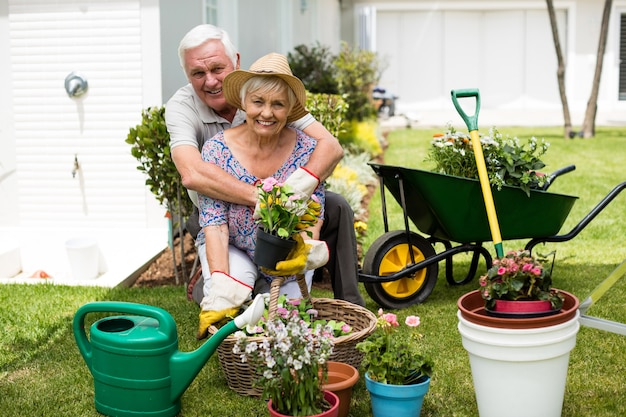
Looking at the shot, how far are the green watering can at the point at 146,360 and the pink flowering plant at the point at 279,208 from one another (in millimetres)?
246

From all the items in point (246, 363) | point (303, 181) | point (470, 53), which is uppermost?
point (470, 53)

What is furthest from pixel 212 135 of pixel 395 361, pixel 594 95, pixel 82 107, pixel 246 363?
pixel 594 95

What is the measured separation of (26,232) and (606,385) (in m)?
4.16

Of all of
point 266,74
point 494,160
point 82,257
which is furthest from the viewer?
point 82,257

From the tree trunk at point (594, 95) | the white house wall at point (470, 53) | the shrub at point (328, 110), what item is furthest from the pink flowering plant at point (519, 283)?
the white house wall at point (470, 53)

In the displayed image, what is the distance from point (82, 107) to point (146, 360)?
3.33 m

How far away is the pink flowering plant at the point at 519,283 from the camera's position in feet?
8.89

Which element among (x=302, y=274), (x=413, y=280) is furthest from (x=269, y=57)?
(x=413, y=280)

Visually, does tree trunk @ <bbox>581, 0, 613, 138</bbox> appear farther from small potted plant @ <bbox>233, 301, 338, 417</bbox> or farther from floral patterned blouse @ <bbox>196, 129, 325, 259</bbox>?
small potted plant @ <bbox>233, 301, 338, 417</bbox>

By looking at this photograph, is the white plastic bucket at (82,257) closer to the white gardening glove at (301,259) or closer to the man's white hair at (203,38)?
the man's white hair at (203,38)

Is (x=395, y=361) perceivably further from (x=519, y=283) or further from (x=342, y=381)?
(x=519, y=283)

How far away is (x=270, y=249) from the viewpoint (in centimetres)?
300

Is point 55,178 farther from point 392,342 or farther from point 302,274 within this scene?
point 392,342

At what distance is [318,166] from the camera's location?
3.60 meters
